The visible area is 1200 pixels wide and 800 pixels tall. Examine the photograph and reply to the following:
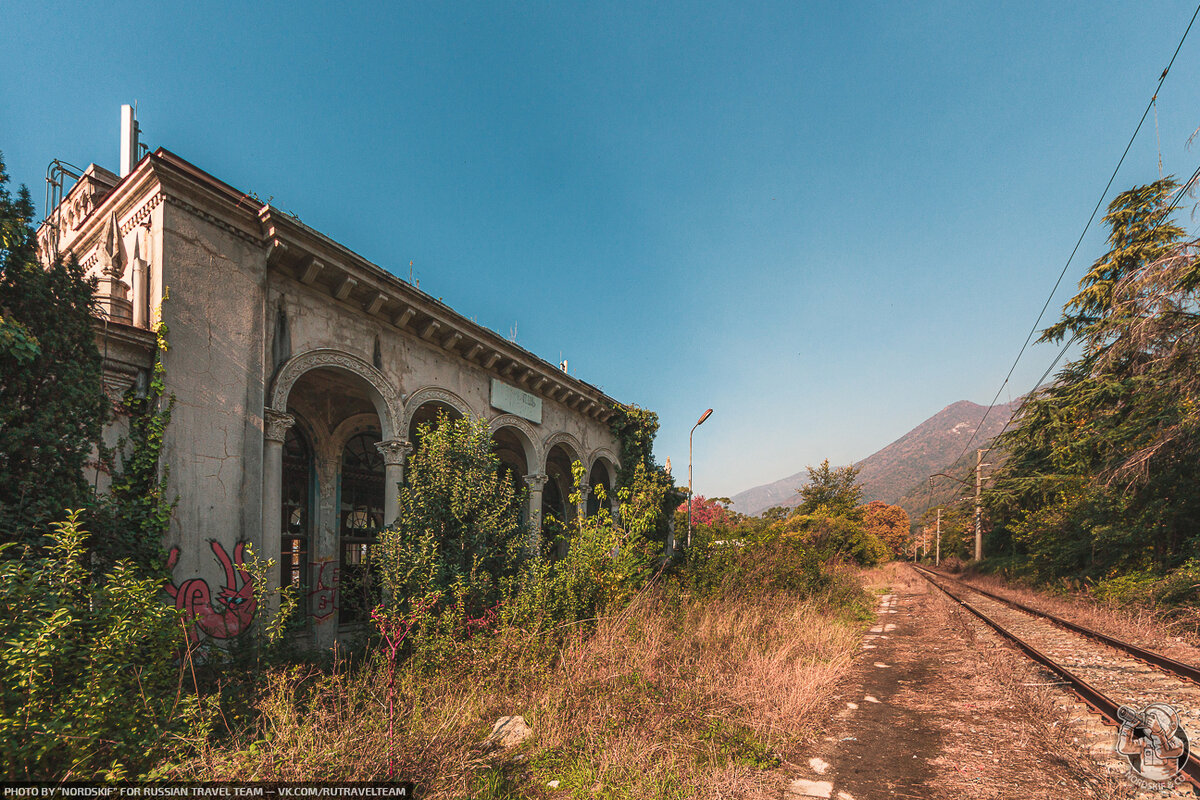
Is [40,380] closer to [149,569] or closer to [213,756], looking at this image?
[149,569]

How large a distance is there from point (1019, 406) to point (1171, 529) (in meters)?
11.1

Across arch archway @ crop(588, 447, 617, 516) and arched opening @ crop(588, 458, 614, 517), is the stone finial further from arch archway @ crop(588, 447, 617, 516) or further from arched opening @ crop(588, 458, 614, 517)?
arched opening @ crop(588, 458, 614, 517)

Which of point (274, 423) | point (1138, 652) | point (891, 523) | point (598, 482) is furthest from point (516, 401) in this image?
point (891, 523)

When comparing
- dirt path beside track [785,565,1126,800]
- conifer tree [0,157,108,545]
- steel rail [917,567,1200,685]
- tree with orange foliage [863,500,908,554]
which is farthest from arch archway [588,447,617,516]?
tree with orange foliage [863,500,908,554]

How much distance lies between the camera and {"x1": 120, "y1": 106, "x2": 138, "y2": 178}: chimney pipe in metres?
7.62

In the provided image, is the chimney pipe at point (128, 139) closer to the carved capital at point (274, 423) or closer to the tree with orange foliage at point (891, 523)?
the carved capital at point (274, 423)

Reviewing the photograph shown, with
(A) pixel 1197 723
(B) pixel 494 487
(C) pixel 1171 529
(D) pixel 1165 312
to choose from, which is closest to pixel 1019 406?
(C) pixel 1171 529

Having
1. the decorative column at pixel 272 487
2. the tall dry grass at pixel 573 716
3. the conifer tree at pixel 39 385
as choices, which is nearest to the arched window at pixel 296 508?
the decorative column at pixel 272 487

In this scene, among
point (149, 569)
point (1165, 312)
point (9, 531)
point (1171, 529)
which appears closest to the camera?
point (9, 531)

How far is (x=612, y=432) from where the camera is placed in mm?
16953

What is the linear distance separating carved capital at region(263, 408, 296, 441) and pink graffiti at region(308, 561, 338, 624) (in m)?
3.96

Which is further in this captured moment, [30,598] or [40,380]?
[40,380]

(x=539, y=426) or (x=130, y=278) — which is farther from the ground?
(x=130, y=278)

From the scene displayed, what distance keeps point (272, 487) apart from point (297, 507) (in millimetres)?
3406
